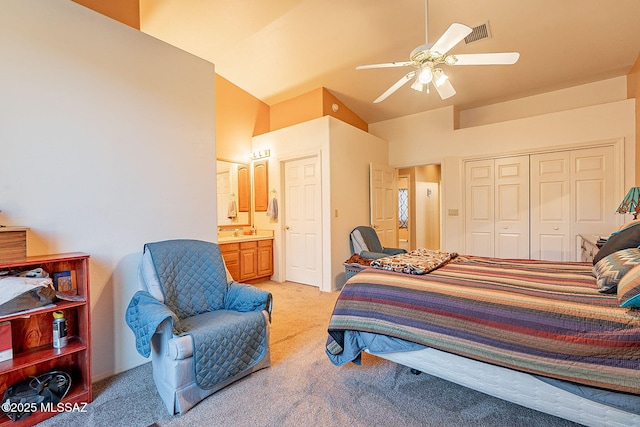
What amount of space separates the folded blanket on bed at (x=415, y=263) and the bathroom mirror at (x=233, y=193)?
3.15 metres

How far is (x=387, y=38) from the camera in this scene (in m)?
3.47

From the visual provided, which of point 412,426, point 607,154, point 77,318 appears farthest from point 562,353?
point 607,154

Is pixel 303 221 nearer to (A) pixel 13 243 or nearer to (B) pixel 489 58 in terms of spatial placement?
(B) pixel 489 58

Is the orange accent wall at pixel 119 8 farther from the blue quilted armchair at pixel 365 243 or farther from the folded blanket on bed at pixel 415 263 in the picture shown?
the blue quilted armchair at pixel 365 243

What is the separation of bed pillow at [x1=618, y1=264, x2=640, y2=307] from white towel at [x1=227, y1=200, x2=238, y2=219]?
14.9 ft

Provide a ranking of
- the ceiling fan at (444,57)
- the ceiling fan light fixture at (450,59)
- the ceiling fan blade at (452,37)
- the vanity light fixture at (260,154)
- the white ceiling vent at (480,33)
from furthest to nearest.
Answer: the vanity light fixture at (260,154)
the white ceiling vent at (480,33)
the ceiling fan light fixture at (450,59)
the ceiling fan at (444,57)
the ceiling fan blade at (452,37)

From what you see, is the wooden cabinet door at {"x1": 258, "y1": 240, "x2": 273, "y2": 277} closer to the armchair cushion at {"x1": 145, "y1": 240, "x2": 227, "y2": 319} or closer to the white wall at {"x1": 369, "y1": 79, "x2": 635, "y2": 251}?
the armchair cushion at {"x1": 145, "y1": 240, "x2": 227, "y2": 319}

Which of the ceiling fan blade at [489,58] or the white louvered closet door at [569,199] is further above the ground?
the ceiling fan blade at [489,58]

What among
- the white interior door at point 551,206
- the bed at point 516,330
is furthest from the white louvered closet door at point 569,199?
the bed at point 516,330

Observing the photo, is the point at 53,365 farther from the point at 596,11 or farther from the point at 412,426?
the point at 596,11

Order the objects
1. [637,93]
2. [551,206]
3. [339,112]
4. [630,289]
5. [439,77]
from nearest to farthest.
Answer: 1. [630,289]
2. [439,77]
3. [637,93]
4. [551,206]
5. [339,112]

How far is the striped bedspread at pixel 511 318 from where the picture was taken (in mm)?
1188

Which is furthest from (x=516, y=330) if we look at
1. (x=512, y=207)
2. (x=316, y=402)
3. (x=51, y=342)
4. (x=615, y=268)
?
(x=512, y=207)

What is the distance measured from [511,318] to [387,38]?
3419 mm
